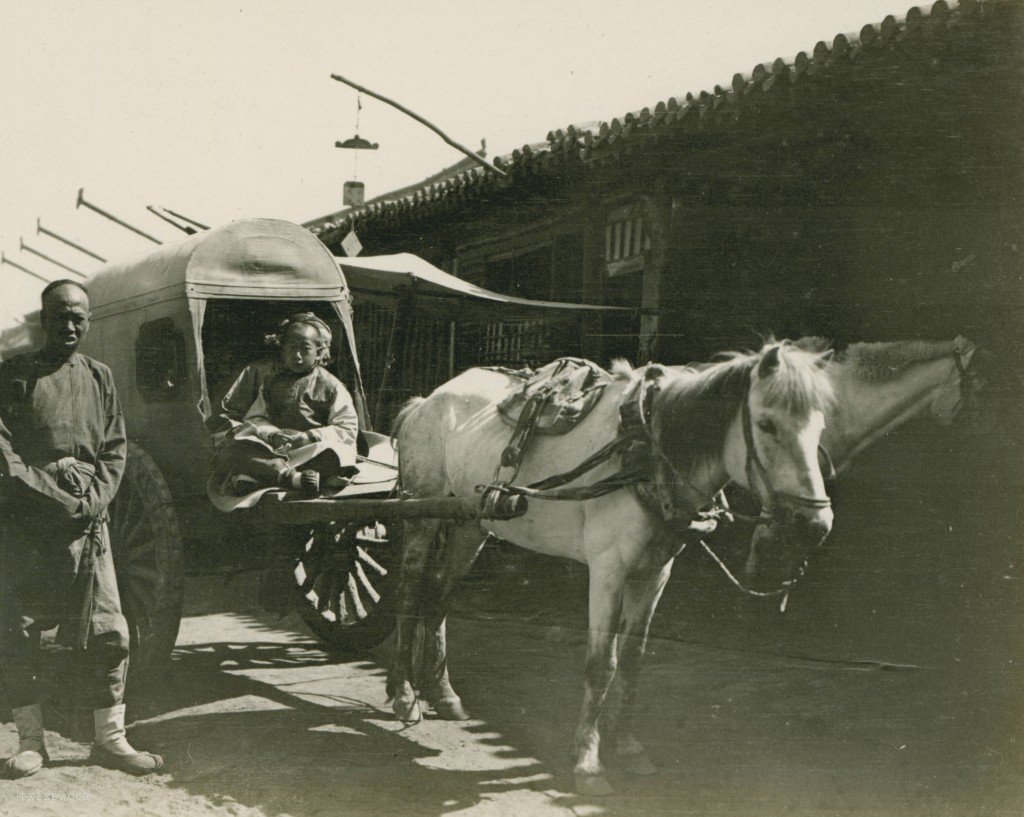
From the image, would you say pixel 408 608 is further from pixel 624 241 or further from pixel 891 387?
pixel 624 241

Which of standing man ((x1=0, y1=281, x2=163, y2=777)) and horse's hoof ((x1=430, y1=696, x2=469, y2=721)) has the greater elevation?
standing man ((x1=0, y1=281, x2=163, y2=777))

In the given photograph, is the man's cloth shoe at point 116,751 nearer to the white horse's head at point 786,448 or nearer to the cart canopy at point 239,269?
the cart canopy at point 239,269

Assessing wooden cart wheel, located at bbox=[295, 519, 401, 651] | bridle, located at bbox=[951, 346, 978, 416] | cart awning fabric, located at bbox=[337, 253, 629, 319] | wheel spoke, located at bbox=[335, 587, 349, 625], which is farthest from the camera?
cart awning fabric, located at bbox=[337, 253, 629, 319]

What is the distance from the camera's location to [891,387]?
4.60 meters

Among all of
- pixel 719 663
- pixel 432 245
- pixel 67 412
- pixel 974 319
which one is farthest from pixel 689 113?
pixel 432 245

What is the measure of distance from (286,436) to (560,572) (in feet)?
12.7

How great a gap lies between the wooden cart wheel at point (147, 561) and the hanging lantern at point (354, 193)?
992 centimetres

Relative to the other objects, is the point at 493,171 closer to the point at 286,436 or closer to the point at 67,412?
the point at 286,436

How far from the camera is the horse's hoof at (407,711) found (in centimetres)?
469

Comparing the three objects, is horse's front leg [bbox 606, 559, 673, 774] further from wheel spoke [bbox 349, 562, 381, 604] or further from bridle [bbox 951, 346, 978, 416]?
wheel spoke [bbox 349, 562, 381, 604]

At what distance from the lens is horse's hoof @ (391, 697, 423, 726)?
185 inches

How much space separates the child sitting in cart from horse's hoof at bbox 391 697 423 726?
1.12 m

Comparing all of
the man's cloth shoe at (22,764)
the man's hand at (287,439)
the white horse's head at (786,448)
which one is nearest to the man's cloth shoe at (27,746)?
the man's cloth shoe at (22,764)

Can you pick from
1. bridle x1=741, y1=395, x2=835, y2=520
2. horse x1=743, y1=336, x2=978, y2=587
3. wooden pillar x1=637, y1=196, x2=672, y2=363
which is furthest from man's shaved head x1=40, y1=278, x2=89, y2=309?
wooden pillar x1=637, y1=196, x2=672, y2=363
